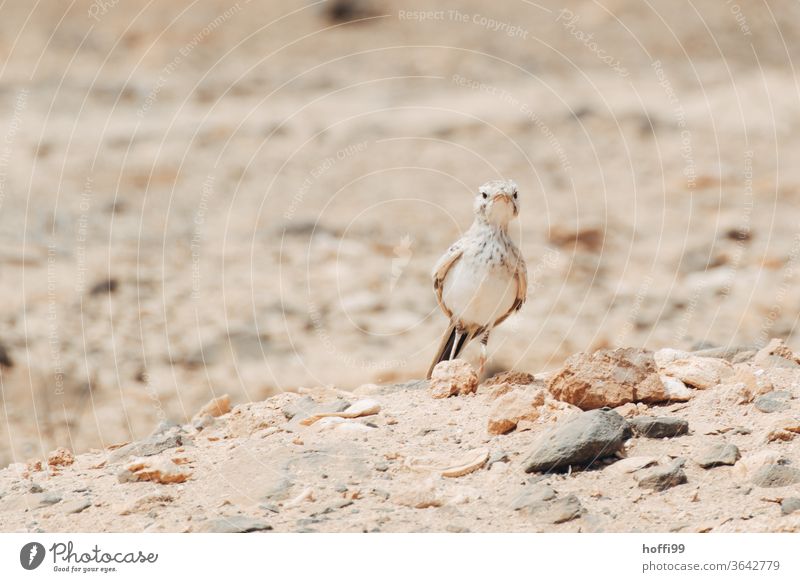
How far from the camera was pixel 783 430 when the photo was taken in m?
5.68

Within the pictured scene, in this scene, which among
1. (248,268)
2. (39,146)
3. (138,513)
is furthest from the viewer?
(39,146)

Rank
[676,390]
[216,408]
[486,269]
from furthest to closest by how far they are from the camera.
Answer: [486,269], [216,408], [676,390]

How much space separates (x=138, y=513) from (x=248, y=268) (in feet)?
24.7

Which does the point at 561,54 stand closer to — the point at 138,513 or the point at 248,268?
the point at 248,268

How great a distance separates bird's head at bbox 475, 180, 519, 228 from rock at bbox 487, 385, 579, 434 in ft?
6.72

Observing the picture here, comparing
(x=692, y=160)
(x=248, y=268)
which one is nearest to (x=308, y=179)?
(x=248, y=268)

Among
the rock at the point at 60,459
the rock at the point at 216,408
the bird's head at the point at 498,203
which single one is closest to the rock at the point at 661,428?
the bird's head at the point at 498,203

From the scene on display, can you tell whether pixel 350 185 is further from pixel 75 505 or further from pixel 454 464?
pixel 75 505

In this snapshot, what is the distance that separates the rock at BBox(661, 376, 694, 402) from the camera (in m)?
6.39

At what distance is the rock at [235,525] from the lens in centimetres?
507

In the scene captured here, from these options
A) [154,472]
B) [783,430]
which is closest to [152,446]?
[154,472]

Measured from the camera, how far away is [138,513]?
542 centimetres

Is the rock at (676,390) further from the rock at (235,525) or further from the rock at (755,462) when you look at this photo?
the rock at (235,525)

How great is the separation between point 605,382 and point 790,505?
1.59m
